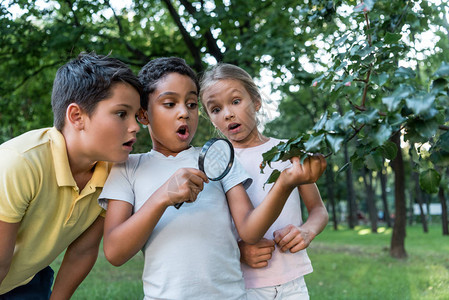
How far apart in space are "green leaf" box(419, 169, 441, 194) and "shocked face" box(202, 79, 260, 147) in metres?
1.24

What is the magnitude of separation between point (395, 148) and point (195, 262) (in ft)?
3.55

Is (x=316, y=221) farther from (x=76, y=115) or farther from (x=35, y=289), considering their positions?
(x=35, y=289)

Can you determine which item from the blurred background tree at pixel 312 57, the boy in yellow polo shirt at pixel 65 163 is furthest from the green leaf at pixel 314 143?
the boy in yellow polo shirt at pixel 65 163

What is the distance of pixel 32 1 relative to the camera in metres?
7.66

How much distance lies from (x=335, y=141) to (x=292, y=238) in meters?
1.12

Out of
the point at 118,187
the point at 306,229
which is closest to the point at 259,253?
the point at 306,229

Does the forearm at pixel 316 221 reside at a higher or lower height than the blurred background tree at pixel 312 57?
lower

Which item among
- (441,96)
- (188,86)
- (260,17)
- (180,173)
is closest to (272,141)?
(188,86)

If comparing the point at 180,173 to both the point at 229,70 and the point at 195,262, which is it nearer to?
the point at 195,262

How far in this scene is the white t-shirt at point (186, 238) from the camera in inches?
84.2

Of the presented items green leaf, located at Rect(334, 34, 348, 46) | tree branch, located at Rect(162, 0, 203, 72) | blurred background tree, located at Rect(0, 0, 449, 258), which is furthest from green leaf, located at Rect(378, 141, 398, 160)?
tree branch, located at Rect(162, 0, 203, 72)

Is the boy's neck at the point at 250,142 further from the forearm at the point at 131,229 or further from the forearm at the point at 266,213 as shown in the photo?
the forearm at the point at 131,229

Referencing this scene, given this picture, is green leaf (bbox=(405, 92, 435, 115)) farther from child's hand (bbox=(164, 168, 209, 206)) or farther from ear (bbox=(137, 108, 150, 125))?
ear (bbox=(137, 108, 150, 125))

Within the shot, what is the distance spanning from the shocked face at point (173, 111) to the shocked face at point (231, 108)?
1.19 ft
